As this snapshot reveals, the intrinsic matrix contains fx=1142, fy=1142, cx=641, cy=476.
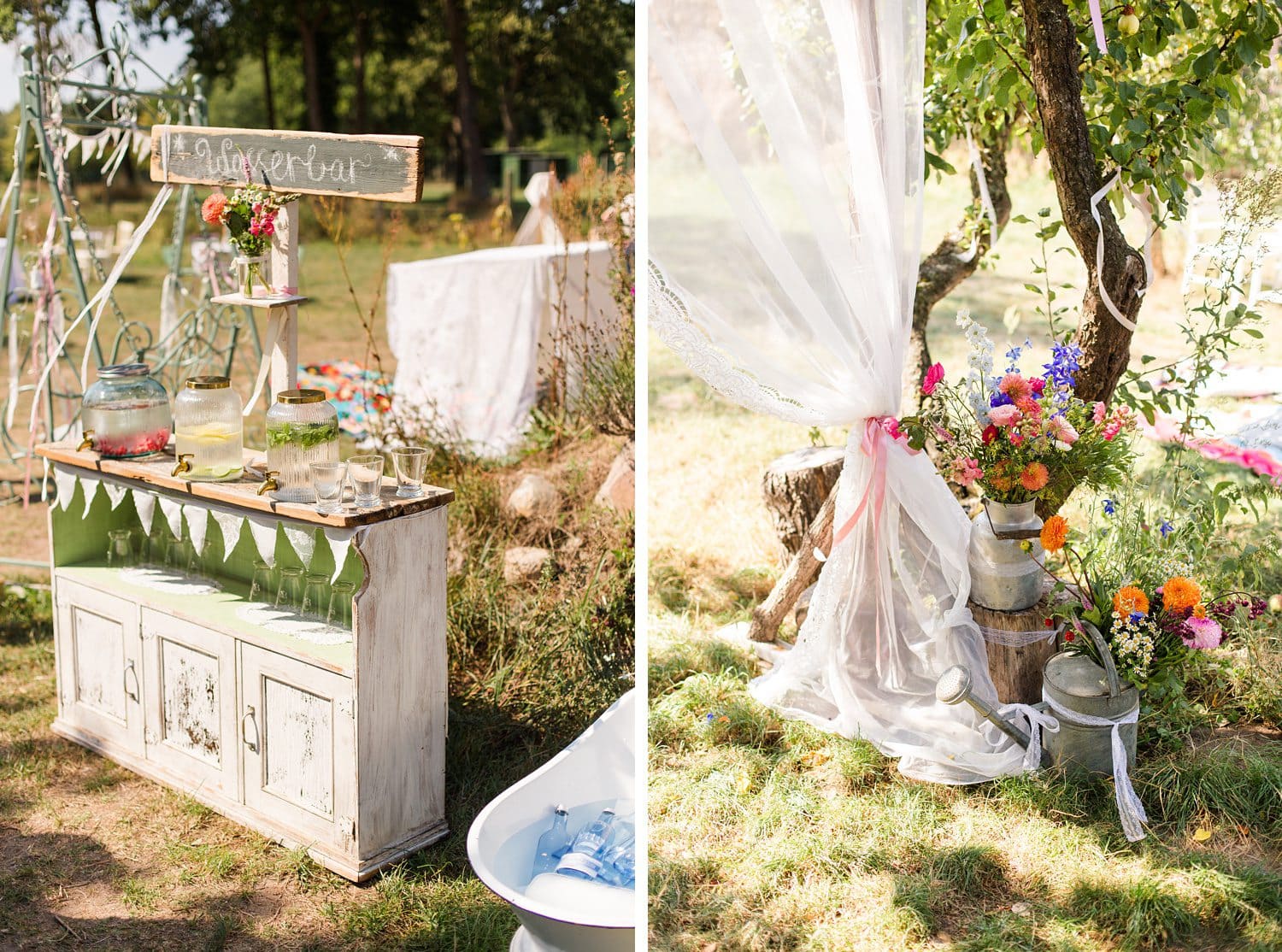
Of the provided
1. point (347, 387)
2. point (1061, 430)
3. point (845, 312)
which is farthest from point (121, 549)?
point (347, 387)

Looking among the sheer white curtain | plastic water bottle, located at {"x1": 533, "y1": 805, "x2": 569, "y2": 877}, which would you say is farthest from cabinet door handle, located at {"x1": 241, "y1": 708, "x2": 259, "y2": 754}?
the sheer white curtain

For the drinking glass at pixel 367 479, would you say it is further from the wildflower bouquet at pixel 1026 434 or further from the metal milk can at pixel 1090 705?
the metal milk can at pixel 1090 705

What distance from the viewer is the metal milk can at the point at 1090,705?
2789 millimetres

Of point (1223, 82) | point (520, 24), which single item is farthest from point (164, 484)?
point (520, 24)

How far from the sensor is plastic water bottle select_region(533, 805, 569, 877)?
2482mm

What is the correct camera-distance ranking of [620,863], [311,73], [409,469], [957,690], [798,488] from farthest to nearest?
[311,73] < [798,488] < [409,469] < [957,690] < [620,863]

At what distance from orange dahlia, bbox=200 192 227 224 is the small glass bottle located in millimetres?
396

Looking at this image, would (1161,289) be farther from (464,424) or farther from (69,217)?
(69,217)

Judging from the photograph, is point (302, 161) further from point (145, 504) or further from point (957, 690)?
point (957, 690)

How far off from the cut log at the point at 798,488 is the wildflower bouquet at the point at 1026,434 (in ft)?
2.22

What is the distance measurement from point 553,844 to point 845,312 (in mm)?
1491

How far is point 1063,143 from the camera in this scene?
10.6ft

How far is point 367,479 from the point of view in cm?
261

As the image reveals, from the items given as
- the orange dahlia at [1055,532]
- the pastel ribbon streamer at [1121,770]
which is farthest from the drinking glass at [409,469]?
the pastel ribbon streamer at [1121,770]
